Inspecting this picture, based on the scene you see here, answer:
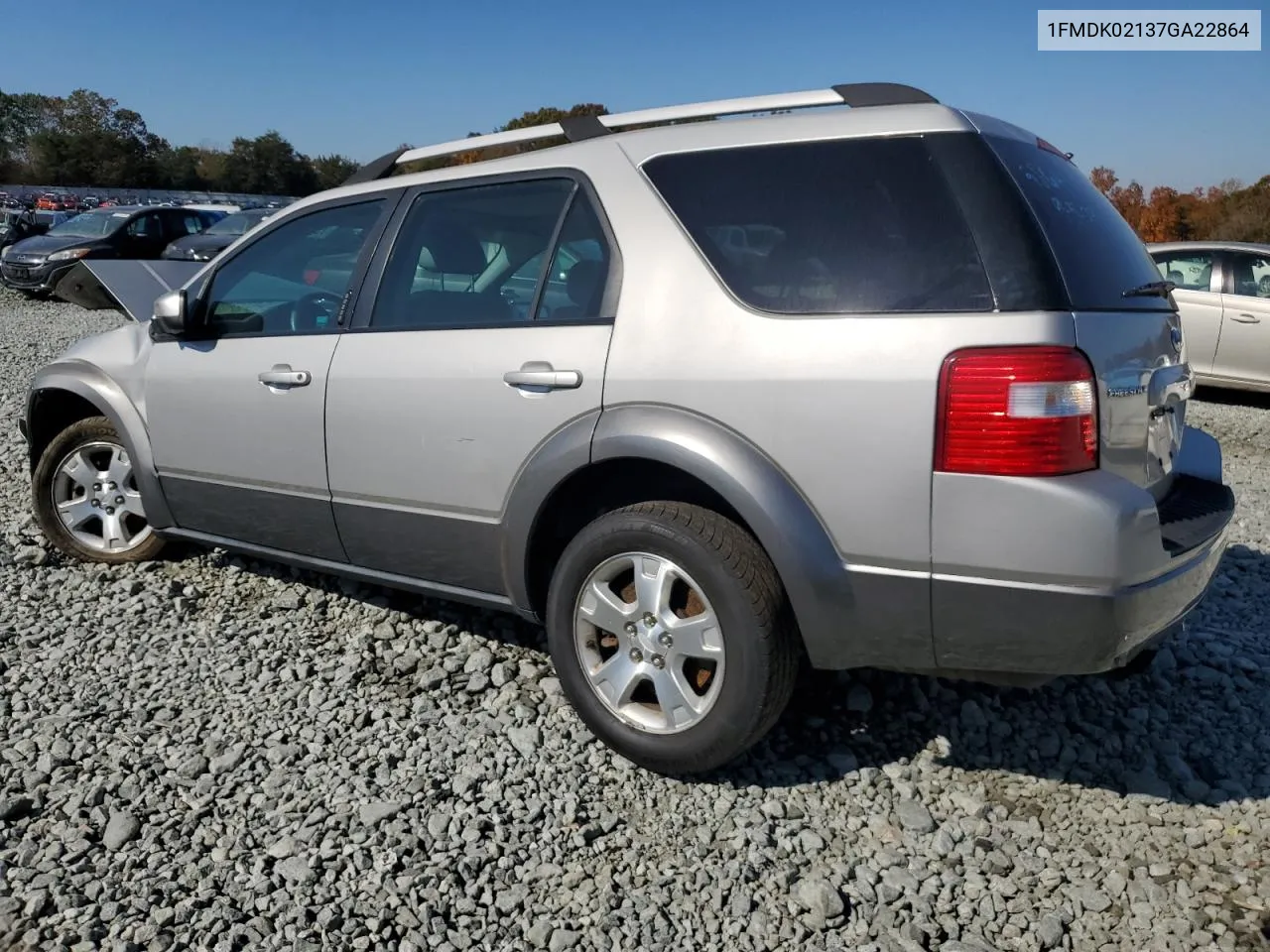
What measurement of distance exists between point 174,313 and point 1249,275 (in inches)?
382

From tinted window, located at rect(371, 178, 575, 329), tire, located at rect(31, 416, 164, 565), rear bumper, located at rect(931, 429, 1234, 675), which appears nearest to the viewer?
rear bumper, located at rect(931, 429, 1234, 675)

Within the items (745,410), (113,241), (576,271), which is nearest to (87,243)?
(113,241)

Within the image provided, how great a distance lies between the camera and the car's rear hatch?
2549 mm

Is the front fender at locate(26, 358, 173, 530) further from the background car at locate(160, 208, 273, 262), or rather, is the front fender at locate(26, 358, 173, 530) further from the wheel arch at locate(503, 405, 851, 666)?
the background car at locate(160, 208, 273, 262)

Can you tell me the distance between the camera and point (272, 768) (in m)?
3.14

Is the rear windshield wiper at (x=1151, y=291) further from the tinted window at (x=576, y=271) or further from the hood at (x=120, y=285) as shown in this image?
the hood at (x=120, y=285)

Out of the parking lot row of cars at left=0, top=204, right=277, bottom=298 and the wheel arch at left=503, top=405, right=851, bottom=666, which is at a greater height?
the parking lot row of cars at left=0, top=204, right=277, bottom=298

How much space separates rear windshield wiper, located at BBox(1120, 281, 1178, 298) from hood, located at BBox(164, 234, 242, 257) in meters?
17.1

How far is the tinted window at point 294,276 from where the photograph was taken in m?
3.90

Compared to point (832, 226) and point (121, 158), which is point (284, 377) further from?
point (121, 158)

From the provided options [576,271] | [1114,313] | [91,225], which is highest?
[91,225]

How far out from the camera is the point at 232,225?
19.1 meters

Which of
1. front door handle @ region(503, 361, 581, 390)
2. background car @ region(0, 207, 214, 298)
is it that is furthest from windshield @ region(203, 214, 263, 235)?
front door handle @ region(503, 361, 581, 390)

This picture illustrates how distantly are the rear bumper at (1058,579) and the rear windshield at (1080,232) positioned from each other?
0.51 metres
